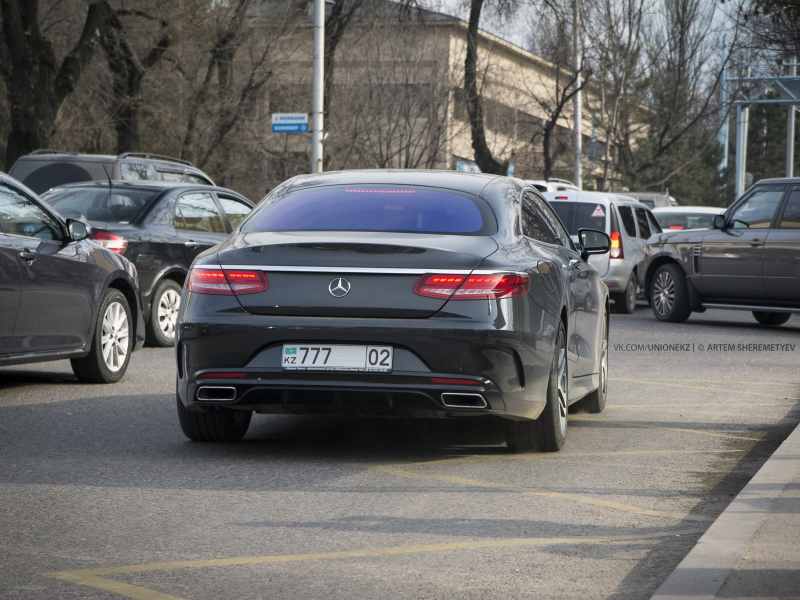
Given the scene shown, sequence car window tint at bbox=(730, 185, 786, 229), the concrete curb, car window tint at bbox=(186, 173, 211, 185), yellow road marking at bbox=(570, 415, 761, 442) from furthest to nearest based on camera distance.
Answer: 1. car window tint at bbox=(186, 173, 211, 185)
2. car window tint at bbox=(730, 185, 786, 229)
3. yellow road marking at bbox=(570, 415, 761, 442)
4. the concrete curb

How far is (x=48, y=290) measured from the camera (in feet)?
29.1

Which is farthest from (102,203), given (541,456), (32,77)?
(32,77)

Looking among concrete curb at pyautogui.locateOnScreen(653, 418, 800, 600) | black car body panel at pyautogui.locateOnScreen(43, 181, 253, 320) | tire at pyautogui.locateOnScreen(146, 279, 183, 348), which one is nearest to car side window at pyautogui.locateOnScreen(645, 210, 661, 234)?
black car body panel at pyautogui.locateOnScreen(43, 181, 253, 320)

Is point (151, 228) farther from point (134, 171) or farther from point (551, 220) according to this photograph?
point (551, 220)

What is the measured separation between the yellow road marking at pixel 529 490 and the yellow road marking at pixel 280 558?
1.13 ft

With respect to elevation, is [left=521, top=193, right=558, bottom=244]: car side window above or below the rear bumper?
above

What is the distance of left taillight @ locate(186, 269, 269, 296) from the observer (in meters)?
6.31

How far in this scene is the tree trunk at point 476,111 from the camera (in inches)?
1351

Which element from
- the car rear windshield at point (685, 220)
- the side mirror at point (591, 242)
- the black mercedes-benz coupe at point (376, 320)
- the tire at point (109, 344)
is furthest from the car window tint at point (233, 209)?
the car rear windshield at point (685, 220)

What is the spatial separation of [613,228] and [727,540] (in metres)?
14.9

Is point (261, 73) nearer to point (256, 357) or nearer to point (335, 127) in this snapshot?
point (335, 127)

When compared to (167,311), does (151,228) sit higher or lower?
higher

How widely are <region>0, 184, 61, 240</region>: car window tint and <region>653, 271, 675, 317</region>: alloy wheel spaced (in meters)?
10.6

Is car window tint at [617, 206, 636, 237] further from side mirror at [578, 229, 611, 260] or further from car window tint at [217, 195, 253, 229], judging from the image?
side mirror at [578, 229, 611, 260]
